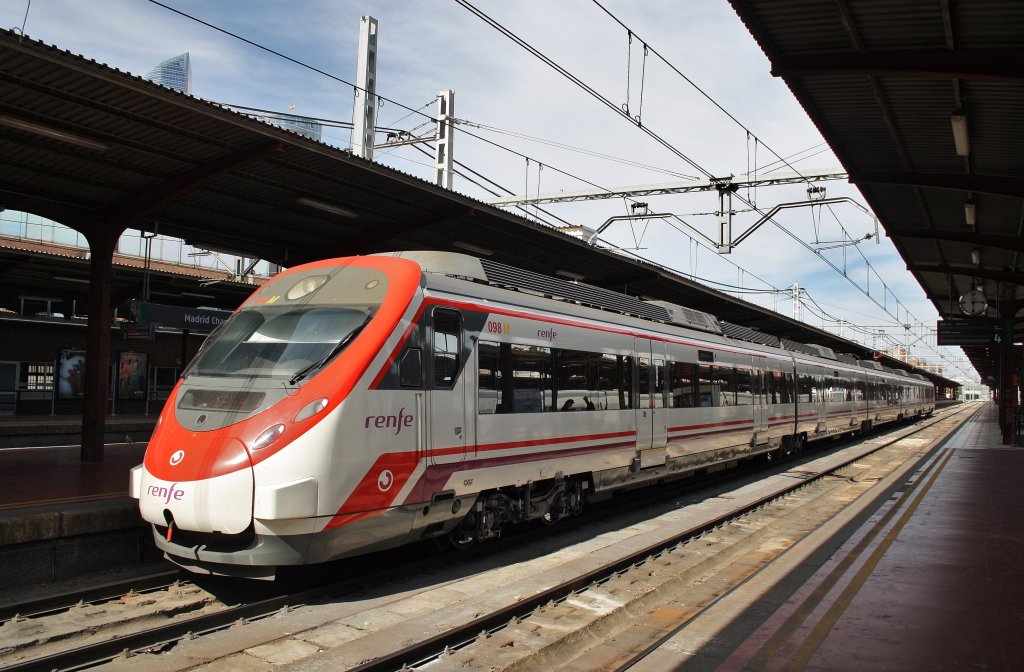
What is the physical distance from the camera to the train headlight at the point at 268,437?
20.1ft

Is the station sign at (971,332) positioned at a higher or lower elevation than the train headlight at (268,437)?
higher

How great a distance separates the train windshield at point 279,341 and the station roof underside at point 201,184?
293 cm

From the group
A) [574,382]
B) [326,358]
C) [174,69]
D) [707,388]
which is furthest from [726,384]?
[174,69]

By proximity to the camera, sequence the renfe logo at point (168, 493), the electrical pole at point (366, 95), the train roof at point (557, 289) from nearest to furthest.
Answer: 1. the renfe logo at point (168, 493)
2. the train roof at point (557, 289)
3. the electrical pole at point (366, 95)

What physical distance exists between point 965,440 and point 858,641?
2701 centimetres

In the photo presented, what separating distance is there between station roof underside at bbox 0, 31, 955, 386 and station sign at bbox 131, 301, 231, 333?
1.64 meters

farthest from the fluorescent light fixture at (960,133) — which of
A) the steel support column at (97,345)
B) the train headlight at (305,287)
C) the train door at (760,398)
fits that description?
the steel support column at (97,345)

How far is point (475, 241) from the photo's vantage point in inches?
582

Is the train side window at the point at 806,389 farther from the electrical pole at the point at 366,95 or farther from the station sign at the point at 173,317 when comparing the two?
the station sign at the point at 173,317

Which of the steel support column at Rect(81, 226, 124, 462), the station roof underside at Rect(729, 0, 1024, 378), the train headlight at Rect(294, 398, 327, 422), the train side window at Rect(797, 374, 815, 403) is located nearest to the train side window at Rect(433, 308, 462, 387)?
the train headlight at Rect(294, 398, 327, 422)

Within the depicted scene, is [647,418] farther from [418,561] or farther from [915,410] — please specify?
[915,410]

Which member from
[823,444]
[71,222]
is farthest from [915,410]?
[71,222]

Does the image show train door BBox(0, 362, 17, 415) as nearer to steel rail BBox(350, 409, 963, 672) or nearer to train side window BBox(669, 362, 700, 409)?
train side window BBox(669, 362, 700, 409)

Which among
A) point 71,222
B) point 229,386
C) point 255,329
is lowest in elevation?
point 229,386
